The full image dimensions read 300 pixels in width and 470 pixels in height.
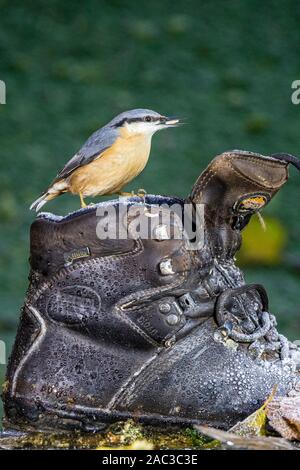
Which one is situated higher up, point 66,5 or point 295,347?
point 66,5

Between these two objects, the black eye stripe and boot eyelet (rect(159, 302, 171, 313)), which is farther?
the black eye stripe

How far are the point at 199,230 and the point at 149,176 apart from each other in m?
1.68

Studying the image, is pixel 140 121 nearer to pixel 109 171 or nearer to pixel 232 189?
pixel 109 171

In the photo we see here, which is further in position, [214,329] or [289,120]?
[289,120]

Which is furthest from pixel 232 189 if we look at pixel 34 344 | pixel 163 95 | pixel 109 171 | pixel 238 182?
pixel 163 95

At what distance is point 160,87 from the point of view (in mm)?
2996

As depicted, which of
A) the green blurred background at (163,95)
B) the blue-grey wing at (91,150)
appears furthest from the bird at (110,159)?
the green blurred background at (163,95)

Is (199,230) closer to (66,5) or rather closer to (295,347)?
(295,347)

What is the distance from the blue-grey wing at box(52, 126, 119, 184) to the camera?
1.74 m

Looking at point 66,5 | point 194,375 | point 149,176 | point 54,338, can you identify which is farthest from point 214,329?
point 66,5

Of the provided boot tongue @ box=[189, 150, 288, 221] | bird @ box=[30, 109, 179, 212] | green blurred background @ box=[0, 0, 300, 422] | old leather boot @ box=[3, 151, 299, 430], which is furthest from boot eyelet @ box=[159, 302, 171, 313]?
green blurred background @ box=[0, 0, 300, 422]

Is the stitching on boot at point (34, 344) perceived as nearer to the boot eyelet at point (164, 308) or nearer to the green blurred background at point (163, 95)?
the boot eyelet at point (164, 308)

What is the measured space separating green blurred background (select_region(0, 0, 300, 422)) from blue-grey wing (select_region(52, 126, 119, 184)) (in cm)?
118

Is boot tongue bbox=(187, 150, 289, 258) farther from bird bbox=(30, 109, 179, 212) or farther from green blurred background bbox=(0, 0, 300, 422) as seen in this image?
green blurred background bbox=(0, 0, 300, 422)
